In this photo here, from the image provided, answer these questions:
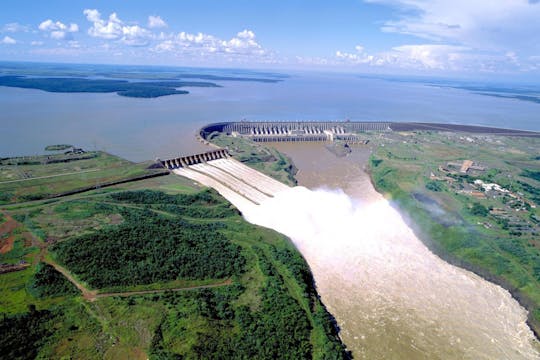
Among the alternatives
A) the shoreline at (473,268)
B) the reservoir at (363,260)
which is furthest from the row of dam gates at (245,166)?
the shoreline at (473,268)

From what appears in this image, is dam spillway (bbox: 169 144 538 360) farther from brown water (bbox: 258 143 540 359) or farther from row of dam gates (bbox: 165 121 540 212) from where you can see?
row of dam gates (bbox: 165 121 540 212)

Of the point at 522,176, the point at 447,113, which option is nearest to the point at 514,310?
the point at 522,176

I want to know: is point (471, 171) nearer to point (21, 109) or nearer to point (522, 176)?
point (522, 176)

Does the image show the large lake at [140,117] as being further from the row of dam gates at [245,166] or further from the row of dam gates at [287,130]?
the row of dam gates at [287,130]

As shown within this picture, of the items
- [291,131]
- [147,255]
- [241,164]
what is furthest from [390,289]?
[291,131]

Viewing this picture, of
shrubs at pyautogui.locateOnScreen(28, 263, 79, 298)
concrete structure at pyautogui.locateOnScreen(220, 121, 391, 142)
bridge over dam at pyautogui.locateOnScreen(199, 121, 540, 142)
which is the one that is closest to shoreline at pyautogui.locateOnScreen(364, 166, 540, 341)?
shrubs at pyautogui.locateOnScreen(28, 263, 79, 298)

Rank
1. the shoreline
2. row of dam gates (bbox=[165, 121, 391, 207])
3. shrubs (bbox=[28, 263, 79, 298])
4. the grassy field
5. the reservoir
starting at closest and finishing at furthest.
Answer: shrubs (bbox=[28, 263, 79, 298]), the reservoir, the shoreline, the grassy field, row of dam gates (bbox=[165, 121, 391, 207])
